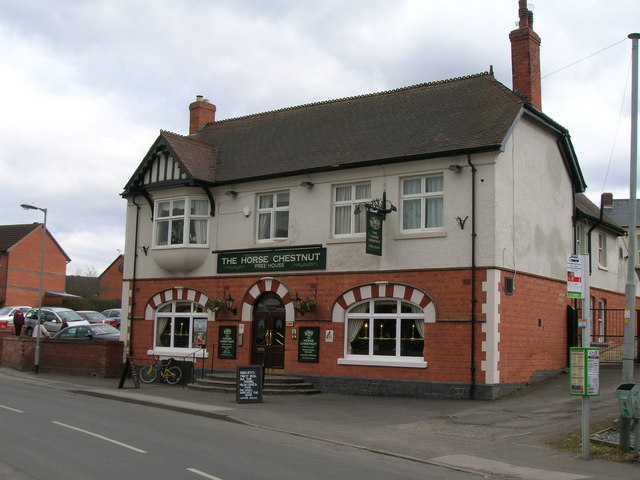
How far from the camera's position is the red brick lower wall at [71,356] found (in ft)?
88.6

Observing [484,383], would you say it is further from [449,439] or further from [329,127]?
[329,127]

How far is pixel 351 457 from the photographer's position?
38.6ft

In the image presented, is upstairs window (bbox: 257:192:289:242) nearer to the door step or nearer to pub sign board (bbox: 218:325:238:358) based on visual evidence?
pub sign board (bbox: 218:325:238:358)

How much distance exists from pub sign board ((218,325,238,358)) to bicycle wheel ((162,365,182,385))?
5.06ft

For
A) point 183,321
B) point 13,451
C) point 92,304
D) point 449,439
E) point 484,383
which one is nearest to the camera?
point 13,451

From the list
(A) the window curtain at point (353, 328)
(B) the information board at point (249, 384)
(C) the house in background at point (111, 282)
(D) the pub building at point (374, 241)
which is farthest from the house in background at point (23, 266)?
(B) the information board at point (249, 384)

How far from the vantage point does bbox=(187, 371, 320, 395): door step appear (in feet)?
70.4

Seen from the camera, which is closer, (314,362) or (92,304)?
(314,362)

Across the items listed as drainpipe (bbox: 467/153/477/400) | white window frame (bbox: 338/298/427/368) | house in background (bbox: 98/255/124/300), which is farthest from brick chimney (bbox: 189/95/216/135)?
house in background (bbox: 98/255/124/300)

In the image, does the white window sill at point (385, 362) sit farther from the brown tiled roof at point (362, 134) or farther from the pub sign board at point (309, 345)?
the brown tiled roof at point (362, 134)

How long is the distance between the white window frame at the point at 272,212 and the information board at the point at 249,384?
231 inches

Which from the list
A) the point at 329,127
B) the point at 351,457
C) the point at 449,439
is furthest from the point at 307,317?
the point at 351,457

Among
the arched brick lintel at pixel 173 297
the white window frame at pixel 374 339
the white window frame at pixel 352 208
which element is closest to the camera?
the white window frame at pixel 374 339

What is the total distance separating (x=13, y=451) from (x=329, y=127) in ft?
55.1
